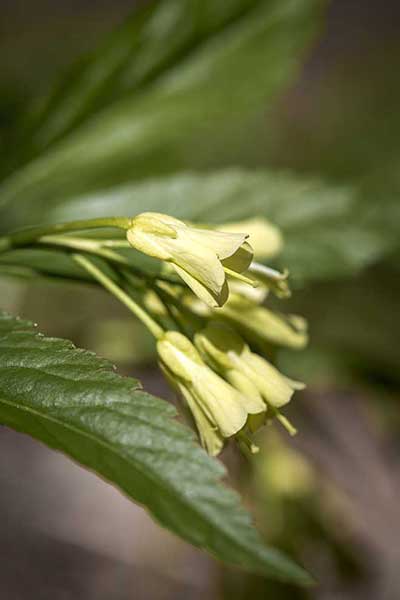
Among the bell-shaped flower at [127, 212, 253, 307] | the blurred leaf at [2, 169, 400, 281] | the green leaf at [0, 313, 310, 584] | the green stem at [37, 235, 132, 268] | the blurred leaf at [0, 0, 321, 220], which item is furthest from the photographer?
the blurred leaf at [0, 0, 321, 220]

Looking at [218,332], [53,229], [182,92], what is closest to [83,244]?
[53,229]

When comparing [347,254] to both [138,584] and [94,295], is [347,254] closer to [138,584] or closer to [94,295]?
[94,295]

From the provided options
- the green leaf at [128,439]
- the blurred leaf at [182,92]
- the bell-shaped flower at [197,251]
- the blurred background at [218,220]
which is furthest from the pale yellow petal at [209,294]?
the blurred leaf at [182,92]

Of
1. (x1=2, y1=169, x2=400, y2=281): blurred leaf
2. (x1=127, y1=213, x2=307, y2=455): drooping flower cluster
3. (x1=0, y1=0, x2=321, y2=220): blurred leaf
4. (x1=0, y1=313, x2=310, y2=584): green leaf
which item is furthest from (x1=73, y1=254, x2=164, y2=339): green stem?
(x1=0, y1=0, x2=321, y2=220): blurred leaf

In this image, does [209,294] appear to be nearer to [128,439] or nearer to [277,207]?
[128,439]

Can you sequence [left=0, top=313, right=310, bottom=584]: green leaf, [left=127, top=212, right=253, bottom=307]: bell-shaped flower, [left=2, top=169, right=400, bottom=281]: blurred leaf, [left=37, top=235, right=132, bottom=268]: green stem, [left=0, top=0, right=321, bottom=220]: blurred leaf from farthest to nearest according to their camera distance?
[left=0, top=0, right=321, bottom=220]: blurred leaf, [left=2, top=169, right=400, bottom=281]: blurred leaf, [left=37, top=235, right=132, bottom=268]: green stem, [left=127, top=212, right=253, bottom=307]: bell-shaped flower, [left=0, top=313, right=310, bottom=584]: green leaf

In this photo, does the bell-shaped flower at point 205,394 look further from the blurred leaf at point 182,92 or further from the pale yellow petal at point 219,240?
the blurred leaf at point 182,92

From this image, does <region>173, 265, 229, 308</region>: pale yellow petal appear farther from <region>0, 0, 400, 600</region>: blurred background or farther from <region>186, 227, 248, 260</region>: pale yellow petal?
<region>0, 0, 400, 600</region>: blurred background
